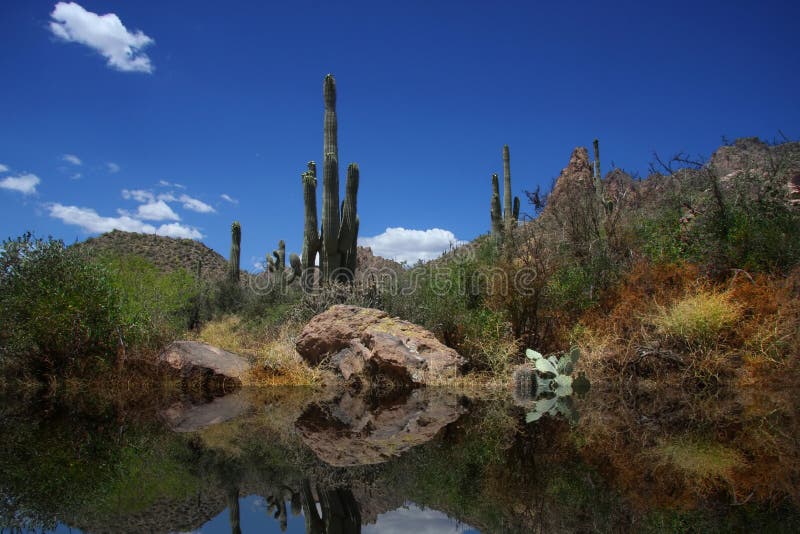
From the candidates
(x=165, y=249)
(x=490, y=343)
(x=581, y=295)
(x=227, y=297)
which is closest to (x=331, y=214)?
(x=490, y=343)

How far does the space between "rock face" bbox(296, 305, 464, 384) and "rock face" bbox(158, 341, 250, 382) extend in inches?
67.7

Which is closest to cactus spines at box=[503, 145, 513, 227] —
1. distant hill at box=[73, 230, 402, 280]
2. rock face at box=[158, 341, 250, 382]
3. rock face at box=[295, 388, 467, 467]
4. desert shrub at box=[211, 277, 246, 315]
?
desert shrub at box=[211, 277, 246, 315]

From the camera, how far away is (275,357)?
14805 mm

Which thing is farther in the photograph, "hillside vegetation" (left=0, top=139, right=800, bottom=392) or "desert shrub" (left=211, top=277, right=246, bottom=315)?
"desert shrub" (left=211, top=277, right=246, bottom=315)

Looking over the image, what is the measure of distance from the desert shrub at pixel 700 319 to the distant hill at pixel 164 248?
132ft

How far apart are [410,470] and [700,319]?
8.58 meters

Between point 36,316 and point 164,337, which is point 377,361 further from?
point 36,316

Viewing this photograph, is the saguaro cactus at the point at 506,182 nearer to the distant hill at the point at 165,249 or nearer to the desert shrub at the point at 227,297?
the desert shrub at the point at 227,297

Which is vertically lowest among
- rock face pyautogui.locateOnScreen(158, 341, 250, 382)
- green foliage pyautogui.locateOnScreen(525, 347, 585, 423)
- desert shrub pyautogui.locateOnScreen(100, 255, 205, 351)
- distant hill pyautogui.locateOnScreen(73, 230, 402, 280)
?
green foliage pyautogui.locateOnScreen(525, 347, 585, 423)

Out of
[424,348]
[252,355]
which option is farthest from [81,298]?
[424,348]

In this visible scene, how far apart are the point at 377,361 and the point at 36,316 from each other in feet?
23.9

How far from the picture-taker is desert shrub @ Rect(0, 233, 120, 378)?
12.5 metres

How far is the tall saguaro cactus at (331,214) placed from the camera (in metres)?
18.5

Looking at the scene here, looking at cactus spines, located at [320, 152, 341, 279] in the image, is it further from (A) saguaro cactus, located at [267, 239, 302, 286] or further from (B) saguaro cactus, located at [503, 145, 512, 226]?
(B) saguaro cactus, located at [503, 145, 512, 226]
